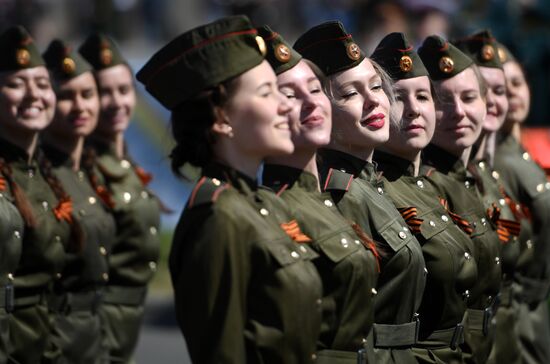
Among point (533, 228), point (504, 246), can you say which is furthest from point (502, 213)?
point (533, 228)

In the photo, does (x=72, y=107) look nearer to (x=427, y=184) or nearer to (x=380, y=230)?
(x=427, y=184)

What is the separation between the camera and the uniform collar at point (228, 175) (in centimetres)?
629

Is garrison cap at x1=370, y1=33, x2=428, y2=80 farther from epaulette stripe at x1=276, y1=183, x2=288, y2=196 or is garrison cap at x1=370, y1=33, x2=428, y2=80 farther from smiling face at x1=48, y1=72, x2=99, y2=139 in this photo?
smiling face at x1=48, y1=72, x2=99, y2=139

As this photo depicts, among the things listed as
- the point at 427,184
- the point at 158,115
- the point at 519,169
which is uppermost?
the point at 427,184

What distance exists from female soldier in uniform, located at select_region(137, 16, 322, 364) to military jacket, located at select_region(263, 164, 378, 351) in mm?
521

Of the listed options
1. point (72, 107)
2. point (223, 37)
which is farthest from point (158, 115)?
point (223, 37)

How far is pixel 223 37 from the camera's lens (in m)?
6.32

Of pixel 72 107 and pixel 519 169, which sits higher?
pixel 72 107

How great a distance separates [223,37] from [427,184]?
8.39 feet

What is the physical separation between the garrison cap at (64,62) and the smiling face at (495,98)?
2429 mm

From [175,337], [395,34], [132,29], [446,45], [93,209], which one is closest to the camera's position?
[395,34]

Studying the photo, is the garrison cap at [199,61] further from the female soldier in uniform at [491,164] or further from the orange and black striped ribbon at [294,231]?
the female soldier in uniform at [491,164]

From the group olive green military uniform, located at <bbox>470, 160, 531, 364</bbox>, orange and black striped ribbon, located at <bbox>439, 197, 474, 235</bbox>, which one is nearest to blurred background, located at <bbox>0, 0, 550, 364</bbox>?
olive green military uniform, located at <bbox>470, 160, 531, 364</bbox>

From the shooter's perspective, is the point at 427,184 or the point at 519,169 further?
the point at 519,169
